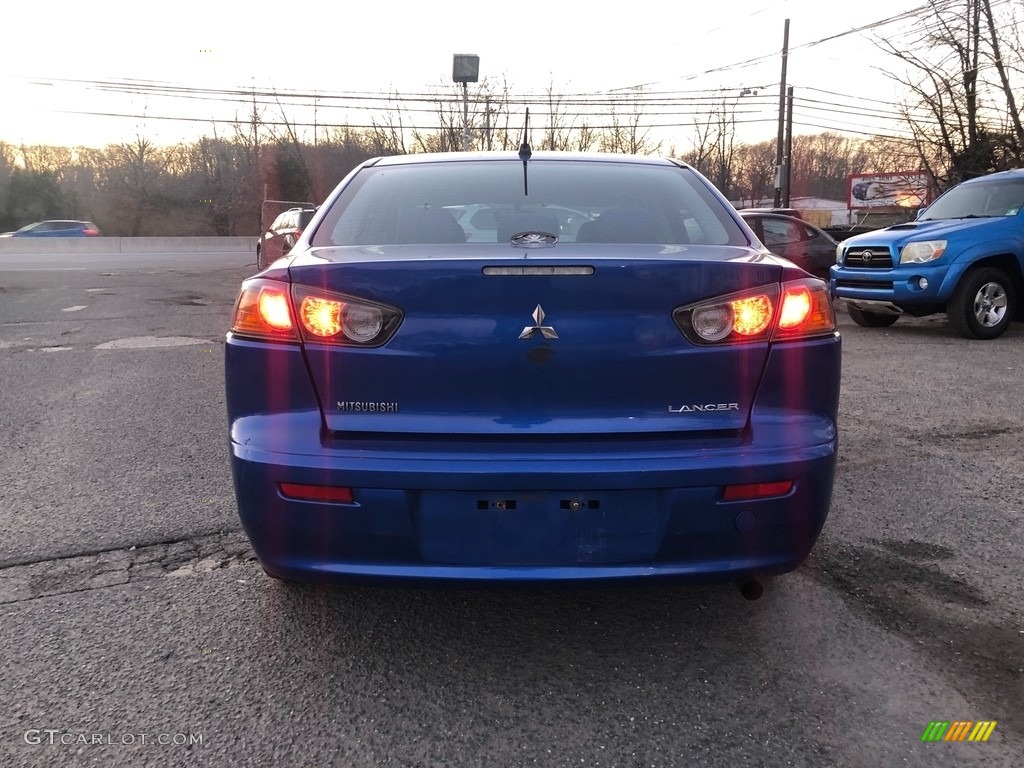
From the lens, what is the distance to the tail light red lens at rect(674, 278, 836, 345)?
2197 mm

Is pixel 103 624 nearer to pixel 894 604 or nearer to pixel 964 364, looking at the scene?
pixel 894 604

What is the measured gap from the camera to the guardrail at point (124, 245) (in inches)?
1127

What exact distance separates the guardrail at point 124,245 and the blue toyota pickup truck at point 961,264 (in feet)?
91.2

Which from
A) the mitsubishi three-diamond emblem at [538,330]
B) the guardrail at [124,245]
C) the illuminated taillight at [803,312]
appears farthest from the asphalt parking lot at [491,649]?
the guardrail at [124,245]

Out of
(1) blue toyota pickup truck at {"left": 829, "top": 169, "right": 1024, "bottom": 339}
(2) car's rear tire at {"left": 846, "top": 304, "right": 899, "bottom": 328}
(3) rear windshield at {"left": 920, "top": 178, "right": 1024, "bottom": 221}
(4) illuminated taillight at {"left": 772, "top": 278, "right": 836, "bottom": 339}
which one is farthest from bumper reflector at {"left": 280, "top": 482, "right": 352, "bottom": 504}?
(2) car's rear tire at {"left": 846, "top": 304, "right": 899, "bottom": 328}

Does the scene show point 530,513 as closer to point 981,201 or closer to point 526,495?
point 526,495

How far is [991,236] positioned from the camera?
8.66m

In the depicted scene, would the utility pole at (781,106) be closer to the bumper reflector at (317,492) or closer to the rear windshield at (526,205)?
the rear windshield at (526,205)

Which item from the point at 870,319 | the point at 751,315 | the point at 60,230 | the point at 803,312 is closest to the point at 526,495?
the point at 751,315

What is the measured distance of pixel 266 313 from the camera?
2270 mm

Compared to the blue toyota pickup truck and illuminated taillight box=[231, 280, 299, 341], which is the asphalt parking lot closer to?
illuminated taillight box=[231, 280, 299, 341]

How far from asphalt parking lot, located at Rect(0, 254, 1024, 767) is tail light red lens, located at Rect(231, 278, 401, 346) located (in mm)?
1043

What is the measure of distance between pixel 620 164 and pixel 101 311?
426 inches

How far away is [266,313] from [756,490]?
150 cm
